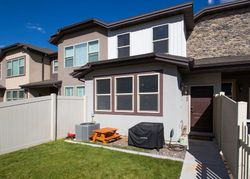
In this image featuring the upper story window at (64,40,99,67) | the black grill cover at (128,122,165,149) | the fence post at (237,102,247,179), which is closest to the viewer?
the fence post at (237,102,247,179)

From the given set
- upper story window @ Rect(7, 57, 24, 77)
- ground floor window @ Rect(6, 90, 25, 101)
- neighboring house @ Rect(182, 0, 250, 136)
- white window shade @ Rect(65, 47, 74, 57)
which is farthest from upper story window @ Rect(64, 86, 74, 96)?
neighboring house @ Rect(182, 0, 250, 136)

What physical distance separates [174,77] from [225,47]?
16.0ft

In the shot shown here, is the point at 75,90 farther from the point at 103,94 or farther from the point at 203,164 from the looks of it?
the point at 203,164

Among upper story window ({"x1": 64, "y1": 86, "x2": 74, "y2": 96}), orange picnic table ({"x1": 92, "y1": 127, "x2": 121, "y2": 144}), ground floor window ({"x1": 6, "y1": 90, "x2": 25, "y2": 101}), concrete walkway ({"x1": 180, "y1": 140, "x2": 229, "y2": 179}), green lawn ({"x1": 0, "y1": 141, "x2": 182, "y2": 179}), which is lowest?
green lawn ({"x1": 0, "y1": 141, "x2": 182, "y2": 179})

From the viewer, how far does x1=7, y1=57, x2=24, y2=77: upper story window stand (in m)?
17.7

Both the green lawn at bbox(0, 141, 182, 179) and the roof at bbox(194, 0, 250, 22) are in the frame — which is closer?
the green lawn at bbox(0, 141, 182, 179)

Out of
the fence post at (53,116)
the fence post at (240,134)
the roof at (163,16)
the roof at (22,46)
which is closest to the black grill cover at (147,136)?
the fence post at (240,134)

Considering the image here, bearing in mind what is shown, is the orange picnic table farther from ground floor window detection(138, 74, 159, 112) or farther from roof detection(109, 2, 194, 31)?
roof detection(109, 2, 194, 31)

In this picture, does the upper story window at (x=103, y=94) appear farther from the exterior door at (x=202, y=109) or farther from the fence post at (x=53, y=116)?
the exterior door at (x=202, y=109)

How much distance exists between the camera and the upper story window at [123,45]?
1109 cm

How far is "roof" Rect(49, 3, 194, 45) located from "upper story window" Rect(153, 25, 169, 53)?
62cm

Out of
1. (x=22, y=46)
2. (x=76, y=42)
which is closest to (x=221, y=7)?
(x=76, y=42)

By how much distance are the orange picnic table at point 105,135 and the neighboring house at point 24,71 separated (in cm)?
957

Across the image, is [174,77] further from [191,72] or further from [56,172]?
[56,172]
